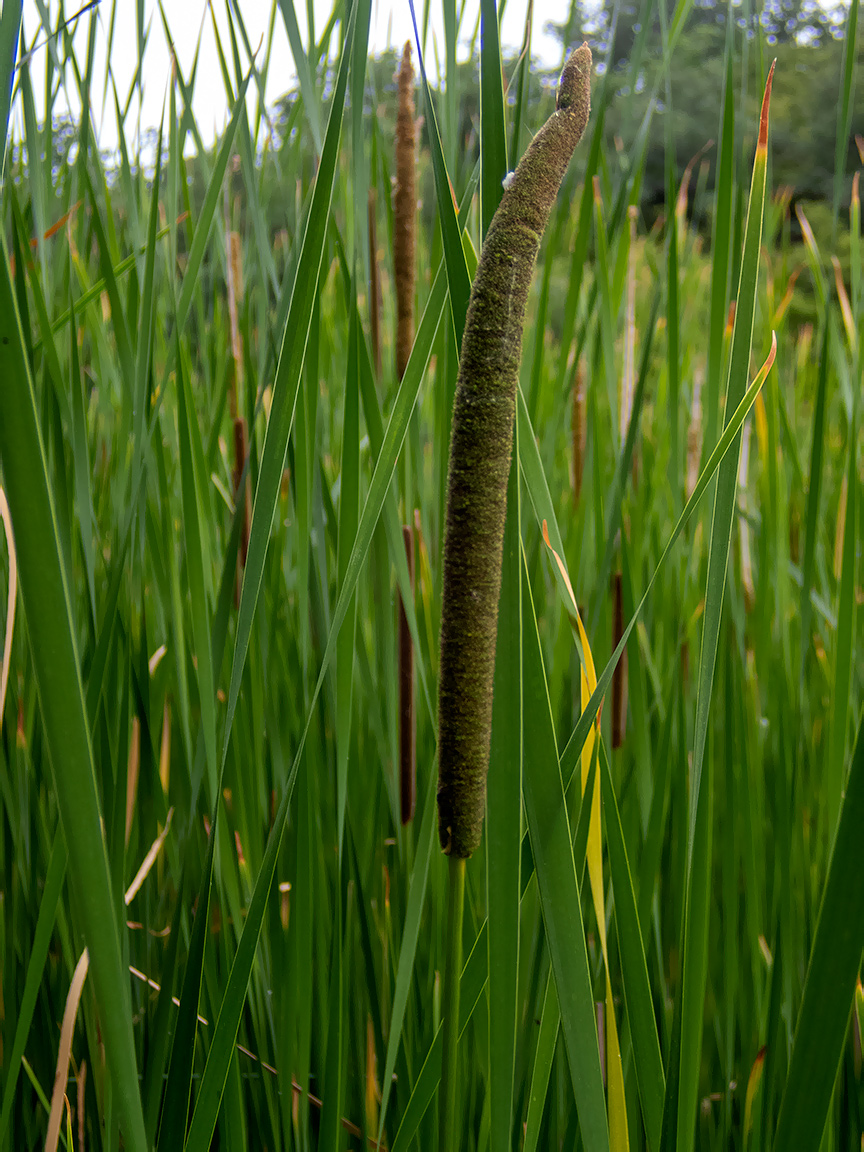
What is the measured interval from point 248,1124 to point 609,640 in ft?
1.53

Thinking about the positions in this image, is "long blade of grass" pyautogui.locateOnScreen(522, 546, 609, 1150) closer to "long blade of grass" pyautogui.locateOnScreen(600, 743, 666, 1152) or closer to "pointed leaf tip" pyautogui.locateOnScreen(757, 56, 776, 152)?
"long blade of grass" pyautogui.locateOnScreen(600, 743, 666, 1152)

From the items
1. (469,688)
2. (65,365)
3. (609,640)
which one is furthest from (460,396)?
(65,365)

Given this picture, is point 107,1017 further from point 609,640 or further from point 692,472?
point 692,472

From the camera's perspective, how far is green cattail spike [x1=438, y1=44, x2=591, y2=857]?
8.9 inches

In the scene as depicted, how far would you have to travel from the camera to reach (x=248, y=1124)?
57cm

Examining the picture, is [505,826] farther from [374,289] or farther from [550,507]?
[374,289]

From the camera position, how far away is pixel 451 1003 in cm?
27

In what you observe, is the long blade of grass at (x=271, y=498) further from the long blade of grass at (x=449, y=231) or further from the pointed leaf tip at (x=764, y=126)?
the pointed leaf tip at (x=764, y=126)

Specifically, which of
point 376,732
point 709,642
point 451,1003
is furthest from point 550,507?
point 376,732

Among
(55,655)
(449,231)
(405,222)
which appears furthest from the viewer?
(405,222)

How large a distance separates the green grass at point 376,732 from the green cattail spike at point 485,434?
0.03 meters

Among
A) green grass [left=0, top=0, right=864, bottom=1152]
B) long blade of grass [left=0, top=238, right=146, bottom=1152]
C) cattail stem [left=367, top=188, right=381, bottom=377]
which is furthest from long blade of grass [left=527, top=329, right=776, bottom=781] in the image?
cattail stem [left=367, top=188, right=381, bottom=377]

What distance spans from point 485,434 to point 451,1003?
192 millimetres

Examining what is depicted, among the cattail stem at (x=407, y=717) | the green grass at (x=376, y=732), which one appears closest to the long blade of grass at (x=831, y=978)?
the green grass at (x=376, y=732)
